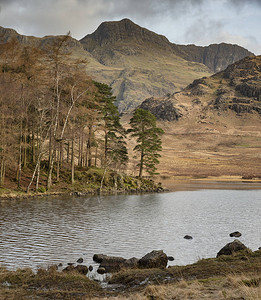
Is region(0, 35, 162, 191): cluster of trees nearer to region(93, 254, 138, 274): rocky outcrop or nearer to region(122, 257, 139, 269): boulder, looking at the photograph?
region(93, 254, 138, 274): rocky outcrop

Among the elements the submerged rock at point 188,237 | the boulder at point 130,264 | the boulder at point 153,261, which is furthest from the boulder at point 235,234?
the boulder at point 130,264

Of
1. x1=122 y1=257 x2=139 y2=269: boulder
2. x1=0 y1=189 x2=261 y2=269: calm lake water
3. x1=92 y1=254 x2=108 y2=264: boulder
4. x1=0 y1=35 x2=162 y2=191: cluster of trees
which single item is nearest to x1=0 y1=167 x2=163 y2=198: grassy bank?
x1=0 y1=35 x2=162 y2=191: cluster of trees

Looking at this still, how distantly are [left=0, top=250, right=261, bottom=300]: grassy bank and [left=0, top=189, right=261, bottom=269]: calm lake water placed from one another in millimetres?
3315

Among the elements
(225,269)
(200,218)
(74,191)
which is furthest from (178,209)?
(225,269)

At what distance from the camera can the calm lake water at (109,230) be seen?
60.0ft

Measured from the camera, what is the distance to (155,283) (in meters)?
11.6

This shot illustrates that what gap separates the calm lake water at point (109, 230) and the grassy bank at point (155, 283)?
3315mm

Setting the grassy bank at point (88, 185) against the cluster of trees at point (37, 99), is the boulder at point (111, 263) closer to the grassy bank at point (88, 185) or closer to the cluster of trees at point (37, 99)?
the cluster of trees at point (37, 99)

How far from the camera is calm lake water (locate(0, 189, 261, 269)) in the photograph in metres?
18.3

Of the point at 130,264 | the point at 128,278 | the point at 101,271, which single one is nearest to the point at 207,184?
the point at 130,264

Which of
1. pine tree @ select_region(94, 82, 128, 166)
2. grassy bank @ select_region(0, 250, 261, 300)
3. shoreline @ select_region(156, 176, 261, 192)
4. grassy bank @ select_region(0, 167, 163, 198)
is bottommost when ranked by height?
shoreline @ select_region(156, 176, 261, 192)

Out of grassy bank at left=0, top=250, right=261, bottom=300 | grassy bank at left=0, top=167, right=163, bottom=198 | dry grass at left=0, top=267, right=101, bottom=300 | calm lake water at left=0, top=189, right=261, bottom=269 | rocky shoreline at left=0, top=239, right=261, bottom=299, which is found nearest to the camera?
grassy bank at left=0, top=250, right=261, bottom=300

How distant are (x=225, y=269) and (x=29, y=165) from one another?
40.7 m

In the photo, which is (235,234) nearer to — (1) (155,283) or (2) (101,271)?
(2) (101,271)
